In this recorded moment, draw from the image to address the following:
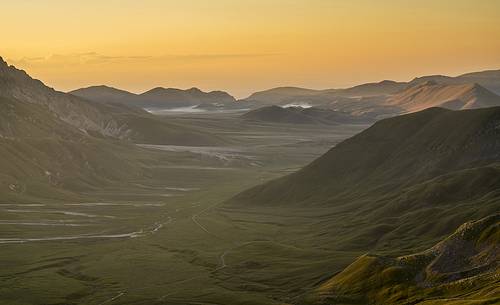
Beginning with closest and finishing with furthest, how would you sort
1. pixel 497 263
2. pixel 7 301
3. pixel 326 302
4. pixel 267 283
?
pixel 497 263
pixel 326 302
pixel 7 301
pixel 267 283

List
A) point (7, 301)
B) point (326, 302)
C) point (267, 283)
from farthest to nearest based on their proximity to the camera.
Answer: point (267, 283), point (7, 301), point (326, 302)

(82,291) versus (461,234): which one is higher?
(461,234)

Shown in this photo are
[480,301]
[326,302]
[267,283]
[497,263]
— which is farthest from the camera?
[267,283]

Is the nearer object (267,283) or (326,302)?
(326,302)

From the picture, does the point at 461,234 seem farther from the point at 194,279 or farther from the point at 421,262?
the point at 194,279

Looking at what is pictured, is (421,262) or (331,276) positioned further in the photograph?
(331,276)

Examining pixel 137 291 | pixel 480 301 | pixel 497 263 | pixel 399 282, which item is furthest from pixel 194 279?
pixel 480 301

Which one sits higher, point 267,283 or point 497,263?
point 497,263

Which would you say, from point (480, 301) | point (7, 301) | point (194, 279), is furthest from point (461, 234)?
point (7, 301)

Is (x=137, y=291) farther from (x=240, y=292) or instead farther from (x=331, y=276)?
(x=331, y=276)
